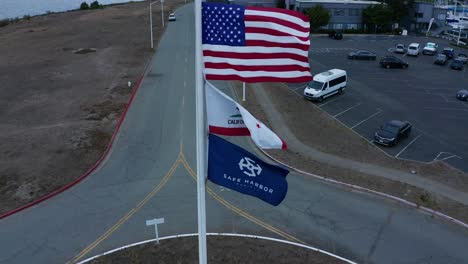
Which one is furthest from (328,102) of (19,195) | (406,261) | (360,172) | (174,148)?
(19,195)

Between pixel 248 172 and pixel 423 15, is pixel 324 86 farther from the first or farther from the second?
pixel 423 15

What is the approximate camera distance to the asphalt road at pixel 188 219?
15352 millimetres

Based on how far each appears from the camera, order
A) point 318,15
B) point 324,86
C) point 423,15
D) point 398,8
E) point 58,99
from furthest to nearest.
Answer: point 423,15, point 398,8, point 318,15, point 324,86, point 58,99

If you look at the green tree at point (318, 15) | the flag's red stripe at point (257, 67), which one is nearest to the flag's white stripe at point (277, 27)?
the flag's red stripe at point (257, 67)

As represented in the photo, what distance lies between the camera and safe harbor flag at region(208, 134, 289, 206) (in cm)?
861

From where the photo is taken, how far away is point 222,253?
14.7 m

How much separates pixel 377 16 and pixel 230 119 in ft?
247

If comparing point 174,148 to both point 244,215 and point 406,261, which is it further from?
point 406,261

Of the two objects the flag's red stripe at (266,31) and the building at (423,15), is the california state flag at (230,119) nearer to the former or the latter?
the flag's red stripe at (266,31)

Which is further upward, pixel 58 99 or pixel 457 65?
pixel 457 65

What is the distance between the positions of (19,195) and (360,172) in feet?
54.8

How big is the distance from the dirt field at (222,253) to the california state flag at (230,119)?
7.06 meters

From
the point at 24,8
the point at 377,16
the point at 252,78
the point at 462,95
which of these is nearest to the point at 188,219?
the point at 252,78

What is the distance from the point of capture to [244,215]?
57.3 ft
